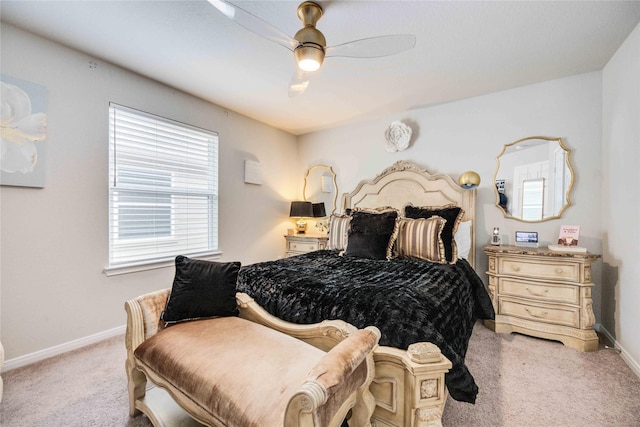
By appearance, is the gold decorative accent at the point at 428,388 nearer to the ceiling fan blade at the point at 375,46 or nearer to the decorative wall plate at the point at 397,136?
the ceiling fan blade at the point at 375,46

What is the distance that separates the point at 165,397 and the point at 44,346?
56.3 inches

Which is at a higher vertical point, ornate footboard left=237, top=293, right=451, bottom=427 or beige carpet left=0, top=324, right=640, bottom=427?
ornate footboard left=237, top=293, right=451, bottom=427

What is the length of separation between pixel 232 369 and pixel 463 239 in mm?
2674

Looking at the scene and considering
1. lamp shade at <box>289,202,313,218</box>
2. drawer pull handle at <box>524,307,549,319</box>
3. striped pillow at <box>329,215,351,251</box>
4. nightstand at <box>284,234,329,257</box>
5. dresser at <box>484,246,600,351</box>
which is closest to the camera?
dresser at <box>484,246,600,351</box>

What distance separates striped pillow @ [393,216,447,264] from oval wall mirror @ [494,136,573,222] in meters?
0.99

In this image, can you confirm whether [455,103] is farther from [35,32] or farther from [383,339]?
[35,32]

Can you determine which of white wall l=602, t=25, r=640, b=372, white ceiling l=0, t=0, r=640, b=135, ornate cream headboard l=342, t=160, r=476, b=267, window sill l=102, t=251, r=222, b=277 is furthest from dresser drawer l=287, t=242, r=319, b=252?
white wall l=602, t=25, r=640, b=372

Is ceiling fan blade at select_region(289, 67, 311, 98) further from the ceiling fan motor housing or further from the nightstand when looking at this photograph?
the nightstand

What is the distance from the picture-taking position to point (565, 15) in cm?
188

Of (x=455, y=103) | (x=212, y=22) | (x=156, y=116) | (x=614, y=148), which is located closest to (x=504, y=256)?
(x=614, y=148)

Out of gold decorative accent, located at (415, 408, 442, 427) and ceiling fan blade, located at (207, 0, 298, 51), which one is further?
ceiling fan blade, located at (207, 0, 298, 51)

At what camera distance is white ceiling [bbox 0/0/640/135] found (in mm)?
1843

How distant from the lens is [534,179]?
2936 mm

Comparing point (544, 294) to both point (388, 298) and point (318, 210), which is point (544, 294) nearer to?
point (388, 298)
